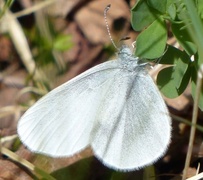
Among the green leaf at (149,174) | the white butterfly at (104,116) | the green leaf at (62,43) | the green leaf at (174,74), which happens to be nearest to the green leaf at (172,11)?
the green leaf at (174,74)

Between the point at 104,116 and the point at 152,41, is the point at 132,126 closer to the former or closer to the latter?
the point at 104,116

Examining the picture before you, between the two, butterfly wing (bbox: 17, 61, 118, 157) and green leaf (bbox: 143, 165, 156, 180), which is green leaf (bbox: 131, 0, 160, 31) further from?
green leaf (bbox: 143, 165, 156, 180)

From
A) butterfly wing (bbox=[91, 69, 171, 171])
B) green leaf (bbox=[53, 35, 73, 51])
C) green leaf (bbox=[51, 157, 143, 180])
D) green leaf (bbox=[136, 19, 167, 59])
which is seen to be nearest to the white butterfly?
butterfly wing (bbox=[91, 69, 171, 171])

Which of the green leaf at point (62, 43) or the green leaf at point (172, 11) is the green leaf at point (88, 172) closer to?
the green leaf at point (172, 11)

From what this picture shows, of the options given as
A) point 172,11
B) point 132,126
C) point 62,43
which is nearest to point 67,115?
point 132,126

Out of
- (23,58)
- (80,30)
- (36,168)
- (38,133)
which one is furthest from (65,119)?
(80,30)

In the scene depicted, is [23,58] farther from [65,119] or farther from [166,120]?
[166,120]
